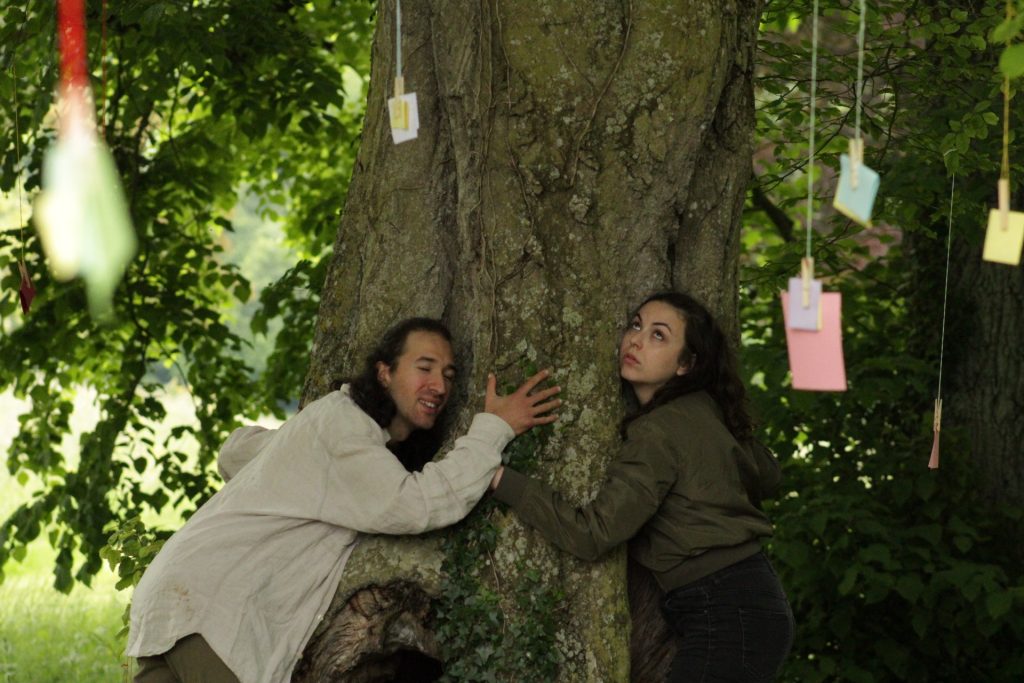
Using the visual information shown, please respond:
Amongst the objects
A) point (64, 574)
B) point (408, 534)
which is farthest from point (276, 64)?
point (408, 534)

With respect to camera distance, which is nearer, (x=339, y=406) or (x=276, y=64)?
(x=339, y=406)

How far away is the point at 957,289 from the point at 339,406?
4.24 meters

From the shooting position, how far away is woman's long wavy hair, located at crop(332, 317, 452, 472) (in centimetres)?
399

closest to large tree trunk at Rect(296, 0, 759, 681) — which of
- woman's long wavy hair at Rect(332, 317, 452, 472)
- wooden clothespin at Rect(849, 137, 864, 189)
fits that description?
woman's long wavy hair at Rect(332, 317, 452, 472)

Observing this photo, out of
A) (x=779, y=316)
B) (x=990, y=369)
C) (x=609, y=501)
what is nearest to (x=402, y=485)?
(x=609, y=501)

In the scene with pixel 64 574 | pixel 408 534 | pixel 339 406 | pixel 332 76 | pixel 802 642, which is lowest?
pixel 802 642

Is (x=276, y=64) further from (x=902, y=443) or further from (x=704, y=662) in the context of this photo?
(x=704, y=662)

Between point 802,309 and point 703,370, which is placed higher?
point 802,309

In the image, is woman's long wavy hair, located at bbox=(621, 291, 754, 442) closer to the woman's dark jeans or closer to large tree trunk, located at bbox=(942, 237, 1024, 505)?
the woman's dark jeans

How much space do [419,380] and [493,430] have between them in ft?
1.24

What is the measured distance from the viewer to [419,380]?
4031 mm

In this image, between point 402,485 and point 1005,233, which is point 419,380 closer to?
point 402,485

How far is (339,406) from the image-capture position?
→ 12.7ft

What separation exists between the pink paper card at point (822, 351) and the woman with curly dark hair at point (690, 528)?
26.6 inches
